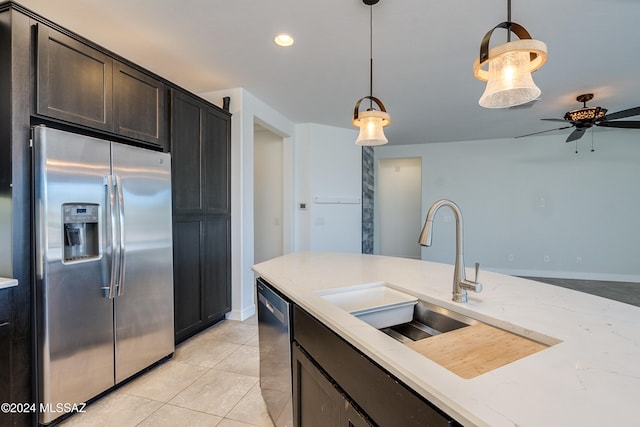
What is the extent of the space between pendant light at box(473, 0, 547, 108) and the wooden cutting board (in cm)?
94

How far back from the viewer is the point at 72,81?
186cm

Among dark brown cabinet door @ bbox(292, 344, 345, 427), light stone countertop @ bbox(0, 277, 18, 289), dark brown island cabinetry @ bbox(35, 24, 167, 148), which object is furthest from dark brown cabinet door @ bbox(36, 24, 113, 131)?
dark brown cabinet door @ bbox(292, 344, 345, 427)

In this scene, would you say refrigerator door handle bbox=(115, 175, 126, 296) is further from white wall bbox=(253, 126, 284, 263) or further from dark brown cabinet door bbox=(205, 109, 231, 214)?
white wall bbox=(253, 126, 284, 263)

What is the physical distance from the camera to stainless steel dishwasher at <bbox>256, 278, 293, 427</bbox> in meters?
1.42

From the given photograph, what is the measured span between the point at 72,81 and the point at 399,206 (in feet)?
22.7

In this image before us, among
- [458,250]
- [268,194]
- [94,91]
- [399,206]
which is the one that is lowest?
[458,250]

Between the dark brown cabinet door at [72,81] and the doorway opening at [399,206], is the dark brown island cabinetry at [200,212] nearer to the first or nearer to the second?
the dark brown cabinet door at [72,81]

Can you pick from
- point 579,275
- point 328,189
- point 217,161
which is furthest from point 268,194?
point 579,275

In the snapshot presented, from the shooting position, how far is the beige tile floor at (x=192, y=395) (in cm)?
180

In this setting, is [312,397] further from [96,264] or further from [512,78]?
[96,264]

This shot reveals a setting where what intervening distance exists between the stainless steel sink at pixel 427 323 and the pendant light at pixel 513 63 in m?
0.93

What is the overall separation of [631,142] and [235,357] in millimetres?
7227

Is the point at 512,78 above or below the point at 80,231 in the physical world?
above

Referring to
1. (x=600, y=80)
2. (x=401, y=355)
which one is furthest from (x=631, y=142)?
(x=401, y=355)
